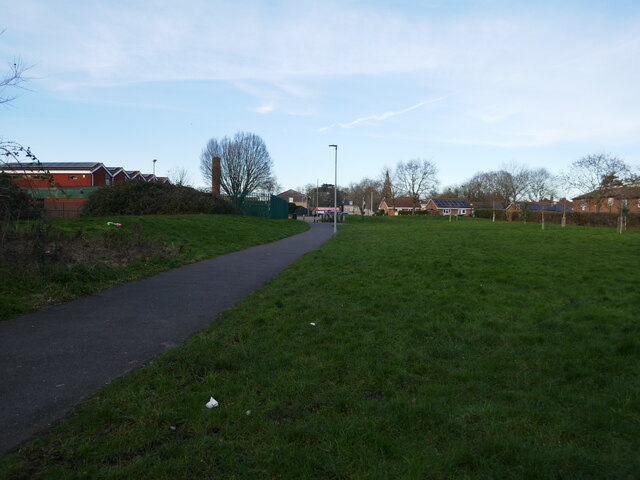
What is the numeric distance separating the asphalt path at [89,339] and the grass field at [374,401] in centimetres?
29

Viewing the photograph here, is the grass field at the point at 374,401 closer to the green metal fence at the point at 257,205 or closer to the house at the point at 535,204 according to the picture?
the green metal fence at the point at 257,205

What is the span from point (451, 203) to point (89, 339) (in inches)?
4453

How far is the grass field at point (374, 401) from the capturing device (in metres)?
2.70

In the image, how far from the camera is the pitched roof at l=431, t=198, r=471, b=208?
110 metres

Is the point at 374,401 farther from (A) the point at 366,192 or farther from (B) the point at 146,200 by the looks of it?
(A) the point at 366,192

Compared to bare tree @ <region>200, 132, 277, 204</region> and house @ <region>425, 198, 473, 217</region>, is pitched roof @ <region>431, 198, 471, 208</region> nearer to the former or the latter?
house @ <region>425, 198, 473, 217</region>

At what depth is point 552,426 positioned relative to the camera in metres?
3.15

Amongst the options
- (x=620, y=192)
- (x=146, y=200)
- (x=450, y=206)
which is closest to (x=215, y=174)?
(x=146, y=200)

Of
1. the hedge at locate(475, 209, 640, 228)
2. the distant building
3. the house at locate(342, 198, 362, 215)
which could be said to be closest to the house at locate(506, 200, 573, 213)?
the hedge at locate(475, 209, 640, 228)

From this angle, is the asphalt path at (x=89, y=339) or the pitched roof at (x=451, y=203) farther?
the pitched roof at (x=451, y=203)

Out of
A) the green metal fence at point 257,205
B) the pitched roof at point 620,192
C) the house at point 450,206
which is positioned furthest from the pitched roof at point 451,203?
the green metal fence at point 257,205

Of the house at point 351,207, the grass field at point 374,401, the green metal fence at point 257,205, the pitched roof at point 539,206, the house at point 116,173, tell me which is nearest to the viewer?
the grass field at point 374,401

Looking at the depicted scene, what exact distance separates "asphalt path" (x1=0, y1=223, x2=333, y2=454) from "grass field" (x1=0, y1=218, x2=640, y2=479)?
0.29 m

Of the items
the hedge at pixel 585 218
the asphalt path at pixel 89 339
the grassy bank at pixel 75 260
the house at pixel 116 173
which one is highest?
the house at pixel 116 173
